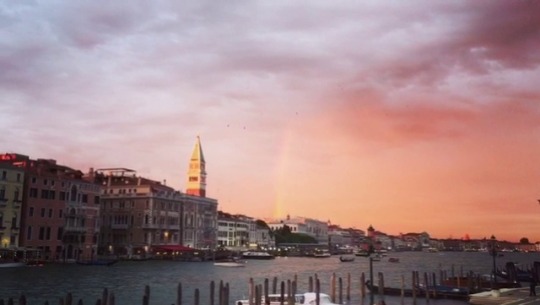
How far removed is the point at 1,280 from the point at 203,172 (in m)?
77.5

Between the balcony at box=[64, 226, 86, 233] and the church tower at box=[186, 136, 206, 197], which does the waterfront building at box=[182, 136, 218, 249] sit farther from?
the balcony at box=[64, 226, 86, 233]

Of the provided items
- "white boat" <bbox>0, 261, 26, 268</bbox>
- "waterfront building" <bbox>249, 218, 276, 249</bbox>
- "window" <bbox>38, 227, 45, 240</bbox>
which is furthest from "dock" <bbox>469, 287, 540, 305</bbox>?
"waterfront building" <bbox>249, 218, 276, 249</bbox>

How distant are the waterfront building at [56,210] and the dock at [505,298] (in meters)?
50.4

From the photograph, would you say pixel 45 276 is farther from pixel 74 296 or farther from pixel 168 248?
pixel 168 248

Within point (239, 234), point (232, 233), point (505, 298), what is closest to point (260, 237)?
point (239, 234)

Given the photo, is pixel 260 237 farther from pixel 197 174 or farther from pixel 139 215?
pixel 139 215

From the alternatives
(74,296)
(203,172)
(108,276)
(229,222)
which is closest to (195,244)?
(203,172)

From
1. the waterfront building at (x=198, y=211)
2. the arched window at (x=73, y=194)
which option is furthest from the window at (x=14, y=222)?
the waterfront building at (x=198, y=211)

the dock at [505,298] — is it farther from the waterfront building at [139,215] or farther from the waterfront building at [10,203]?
the waterfront building at [139,215]

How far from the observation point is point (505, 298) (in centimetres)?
2881

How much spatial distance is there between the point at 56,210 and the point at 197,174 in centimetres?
5067

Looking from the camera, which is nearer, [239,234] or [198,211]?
[198,211]

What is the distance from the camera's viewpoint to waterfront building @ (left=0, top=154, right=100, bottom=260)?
221ft

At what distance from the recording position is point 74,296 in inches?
1423
